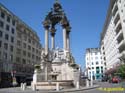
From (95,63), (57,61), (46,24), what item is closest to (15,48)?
(46,24)

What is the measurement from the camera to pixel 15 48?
241 ft

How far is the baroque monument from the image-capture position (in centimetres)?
4084

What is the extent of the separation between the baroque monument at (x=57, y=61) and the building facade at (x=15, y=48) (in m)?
20.8

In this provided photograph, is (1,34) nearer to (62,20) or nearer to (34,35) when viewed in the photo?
(62,20)

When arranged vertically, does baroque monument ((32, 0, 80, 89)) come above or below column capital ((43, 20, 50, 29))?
below

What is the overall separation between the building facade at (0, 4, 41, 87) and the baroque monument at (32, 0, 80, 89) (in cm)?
2078

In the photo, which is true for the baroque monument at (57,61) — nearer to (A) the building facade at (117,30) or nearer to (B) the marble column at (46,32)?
(B) the marble column at (46,32)

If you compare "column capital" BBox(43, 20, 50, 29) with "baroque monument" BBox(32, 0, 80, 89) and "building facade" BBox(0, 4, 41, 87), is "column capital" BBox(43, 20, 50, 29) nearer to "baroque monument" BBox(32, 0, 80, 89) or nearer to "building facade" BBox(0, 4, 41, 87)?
"baroque monument" BBox(32, 0, 80, 89)

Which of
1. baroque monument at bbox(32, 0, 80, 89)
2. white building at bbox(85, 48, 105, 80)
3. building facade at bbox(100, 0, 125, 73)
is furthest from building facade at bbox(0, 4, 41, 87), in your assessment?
white building at bbox(85, 48, 105, 80)

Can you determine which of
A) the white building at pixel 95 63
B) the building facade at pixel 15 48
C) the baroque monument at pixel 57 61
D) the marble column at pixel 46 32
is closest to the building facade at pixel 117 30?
the baroque monument at pixel 57 61

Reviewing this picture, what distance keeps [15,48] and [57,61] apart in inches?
1278

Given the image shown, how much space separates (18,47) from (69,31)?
3245 cm

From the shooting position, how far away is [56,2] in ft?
163

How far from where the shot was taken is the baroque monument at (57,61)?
134 ft
